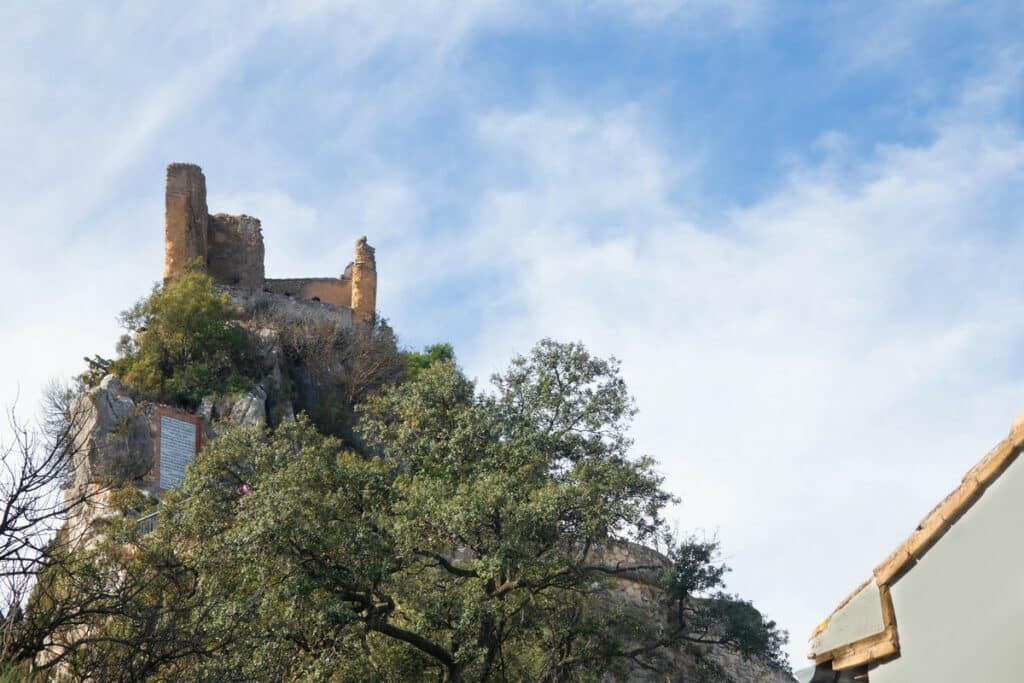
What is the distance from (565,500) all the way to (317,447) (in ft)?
12.2

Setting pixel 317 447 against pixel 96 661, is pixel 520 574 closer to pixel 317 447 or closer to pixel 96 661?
pixel 317 447

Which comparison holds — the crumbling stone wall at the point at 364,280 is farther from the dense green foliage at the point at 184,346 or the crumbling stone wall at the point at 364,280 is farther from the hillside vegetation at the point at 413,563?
the hillside vegetation at the point at 413,563

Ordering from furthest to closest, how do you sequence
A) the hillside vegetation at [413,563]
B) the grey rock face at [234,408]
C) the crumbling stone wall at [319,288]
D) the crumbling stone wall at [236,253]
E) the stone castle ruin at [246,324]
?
1. the crumbling stone wall at [319,288]
2. the crumbling stone wall at [236,253]
3. the grey rock face at [234,408]
4. the stone castle ruin at [246,324]
5. the hillside vegetation at [413,563]

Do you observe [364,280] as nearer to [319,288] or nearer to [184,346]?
[319,288]

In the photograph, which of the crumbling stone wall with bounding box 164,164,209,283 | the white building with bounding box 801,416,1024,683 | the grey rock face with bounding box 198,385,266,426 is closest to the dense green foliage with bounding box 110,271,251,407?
the grey rock face with bounding box 198,385,266,426

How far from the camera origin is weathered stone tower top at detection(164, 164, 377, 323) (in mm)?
41812

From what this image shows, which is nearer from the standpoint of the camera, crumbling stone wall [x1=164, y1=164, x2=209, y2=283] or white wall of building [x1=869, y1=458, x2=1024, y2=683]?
white wall of building [x1=869, y1=458, x2=1024, y2=683]

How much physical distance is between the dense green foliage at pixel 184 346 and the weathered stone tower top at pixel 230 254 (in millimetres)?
2921

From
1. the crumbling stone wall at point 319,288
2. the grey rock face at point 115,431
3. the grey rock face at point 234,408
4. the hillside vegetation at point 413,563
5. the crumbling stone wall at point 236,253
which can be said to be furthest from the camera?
the crumbling stone wall at point 319,288

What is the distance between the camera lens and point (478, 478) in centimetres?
2041

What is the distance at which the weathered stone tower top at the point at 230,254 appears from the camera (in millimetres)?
41812

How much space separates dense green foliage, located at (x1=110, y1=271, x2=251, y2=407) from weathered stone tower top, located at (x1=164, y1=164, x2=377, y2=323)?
9.58ft

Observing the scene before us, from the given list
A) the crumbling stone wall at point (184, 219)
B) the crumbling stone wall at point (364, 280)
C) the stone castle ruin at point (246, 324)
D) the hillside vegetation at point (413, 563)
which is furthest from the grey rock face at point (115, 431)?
the crumbling stone wall at point (364, 280)

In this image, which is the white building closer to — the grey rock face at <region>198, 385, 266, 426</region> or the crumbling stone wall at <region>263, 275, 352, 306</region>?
the grey rock face at <region>198, 385, 266, 426</region>
